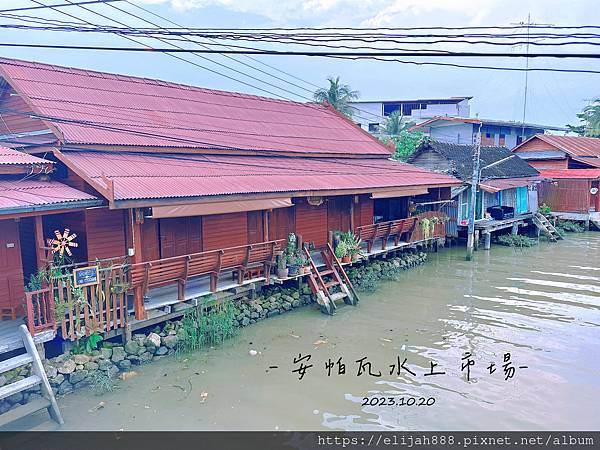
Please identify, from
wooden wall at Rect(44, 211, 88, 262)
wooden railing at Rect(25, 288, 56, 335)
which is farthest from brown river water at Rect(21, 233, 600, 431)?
wooden wall at Rect(44, 211, 88, 262)

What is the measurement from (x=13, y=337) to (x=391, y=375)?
22.1 feet

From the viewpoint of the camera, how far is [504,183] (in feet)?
74.6

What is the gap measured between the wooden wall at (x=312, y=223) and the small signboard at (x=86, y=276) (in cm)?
723

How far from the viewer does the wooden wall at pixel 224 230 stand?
11867 millimetres

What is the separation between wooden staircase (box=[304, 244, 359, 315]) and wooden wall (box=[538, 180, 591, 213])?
19821 mm

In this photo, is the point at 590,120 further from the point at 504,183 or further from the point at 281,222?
the point at 281,222

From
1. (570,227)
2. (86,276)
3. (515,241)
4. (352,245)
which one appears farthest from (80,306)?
(570,227)

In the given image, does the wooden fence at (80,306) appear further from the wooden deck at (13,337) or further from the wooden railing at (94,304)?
the wooden deck at (13,337)

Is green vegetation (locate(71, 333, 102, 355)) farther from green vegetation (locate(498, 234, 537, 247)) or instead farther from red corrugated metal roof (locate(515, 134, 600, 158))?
red corrugated metal roof (locate(515, 134, 600, 158))

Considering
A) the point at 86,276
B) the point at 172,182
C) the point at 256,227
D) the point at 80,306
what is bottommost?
the point at 80,306

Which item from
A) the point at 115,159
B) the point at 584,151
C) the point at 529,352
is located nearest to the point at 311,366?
the point at 529,352

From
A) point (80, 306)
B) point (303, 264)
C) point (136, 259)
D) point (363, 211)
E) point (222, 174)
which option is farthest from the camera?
point (363, 211)

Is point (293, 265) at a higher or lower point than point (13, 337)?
higher

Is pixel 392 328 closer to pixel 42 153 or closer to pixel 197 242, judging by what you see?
pixel 197 242
